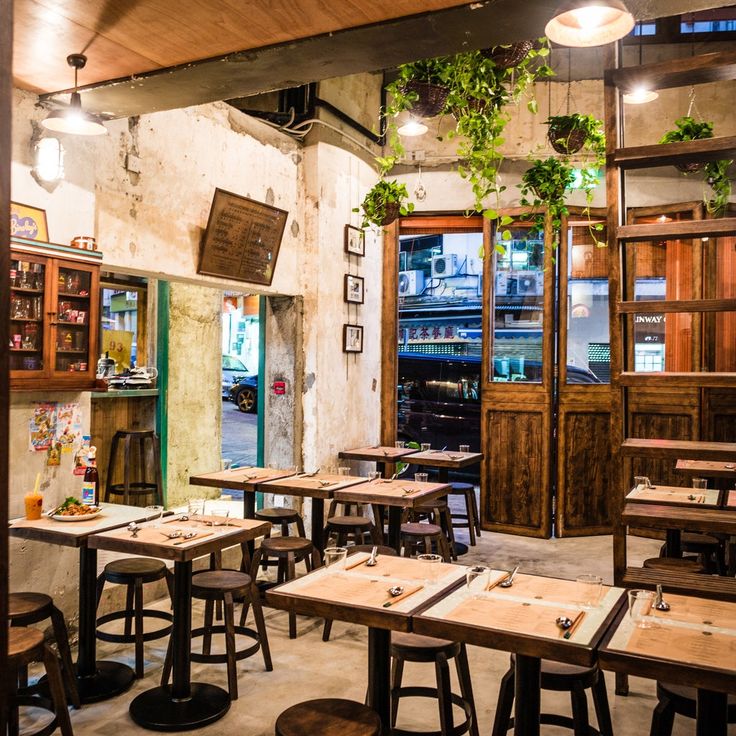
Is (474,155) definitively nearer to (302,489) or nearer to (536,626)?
(302,489)

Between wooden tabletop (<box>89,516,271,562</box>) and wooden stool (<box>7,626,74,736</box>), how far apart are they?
58 cm

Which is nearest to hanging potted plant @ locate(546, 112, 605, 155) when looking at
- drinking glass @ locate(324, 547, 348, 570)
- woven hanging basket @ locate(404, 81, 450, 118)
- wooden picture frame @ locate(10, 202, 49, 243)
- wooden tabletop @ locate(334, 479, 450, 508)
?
woven hanging basket @ locate(404, 81, 450, 118)

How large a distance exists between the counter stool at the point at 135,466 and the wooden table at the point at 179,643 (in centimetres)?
277

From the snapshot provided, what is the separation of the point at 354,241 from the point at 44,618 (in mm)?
4548

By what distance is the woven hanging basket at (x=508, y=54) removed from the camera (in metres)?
4.43

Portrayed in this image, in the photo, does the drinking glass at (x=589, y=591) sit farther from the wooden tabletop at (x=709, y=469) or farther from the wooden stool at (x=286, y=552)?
the wooden tabletop at (x=709, y=469)

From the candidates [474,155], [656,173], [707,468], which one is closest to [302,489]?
[474,155]

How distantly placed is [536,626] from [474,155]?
3.60 meters

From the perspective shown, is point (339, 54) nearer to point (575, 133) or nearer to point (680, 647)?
point (680, 647)

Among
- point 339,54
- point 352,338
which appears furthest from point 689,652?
point 352,338

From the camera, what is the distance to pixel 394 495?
474cm

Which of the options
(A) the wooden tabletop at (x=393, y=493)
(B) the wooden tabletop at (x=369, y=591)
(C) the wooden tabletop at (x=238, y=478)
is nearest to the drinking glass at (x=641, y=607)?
(B) the wooden tabletop at (x=369, y=591)

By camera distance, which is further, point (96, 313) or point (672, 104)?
point (672, 104)

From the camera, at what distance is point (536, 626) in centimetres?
224
